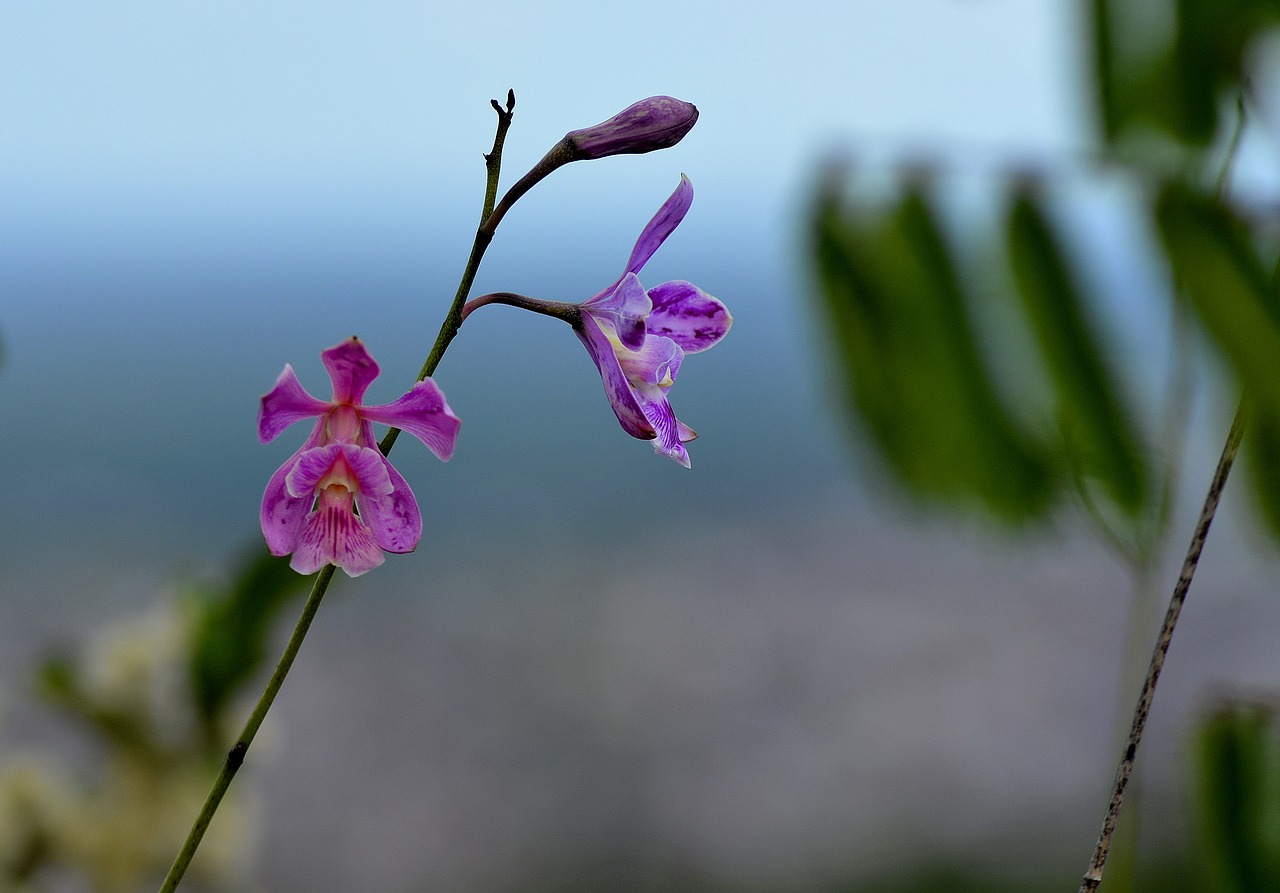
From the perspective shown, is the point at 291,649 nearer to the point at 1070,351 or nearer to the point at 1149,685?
the point at 1149,685

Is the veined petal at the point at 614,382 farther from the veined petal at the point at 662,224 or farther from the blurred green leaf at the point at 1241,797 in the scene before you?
the blurred green leaf at the point at 1241,797

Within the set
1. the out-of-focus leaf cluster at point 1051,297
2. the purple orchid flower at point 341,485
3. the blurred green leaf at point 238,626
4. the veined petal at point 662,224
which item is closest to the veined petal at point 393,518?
the purple orchid flower at point 341,485

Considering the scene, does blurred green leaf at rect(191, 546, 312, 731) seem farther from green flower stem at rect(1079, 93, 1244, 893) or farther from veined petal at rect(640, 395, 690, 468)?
green flower stem at rect(1079, 93, 1244, 893)

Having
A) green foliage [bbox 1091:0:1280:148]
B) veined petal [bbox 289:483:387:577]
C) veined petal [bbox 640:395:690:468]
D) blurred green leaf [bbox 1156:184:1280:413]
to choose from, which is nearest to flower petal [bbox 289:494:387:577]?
veined petal [bbox 289:483:387:577]

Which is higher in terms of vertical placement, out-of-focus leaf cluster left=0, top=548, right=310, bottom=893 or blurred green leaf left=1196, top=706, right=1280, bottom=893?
blurred green leaf left=1196, top=706, right=1280, bottom=893

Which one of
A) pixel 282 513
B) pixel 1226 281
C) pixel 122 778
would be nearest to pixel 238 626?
pixel 122 778

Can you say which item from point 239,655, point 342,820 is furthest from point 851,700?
point 239,655
